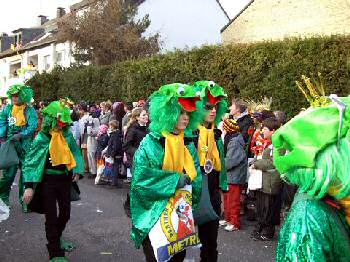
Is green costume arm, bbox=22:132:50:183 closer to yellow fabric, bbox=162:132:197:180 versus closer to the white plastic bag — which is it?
yellow fabric, bbox=162:132:197:180

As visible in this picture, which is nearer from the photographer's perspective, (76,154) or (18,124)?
(76,154)

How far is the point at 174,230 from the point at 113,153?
7813 millimetres

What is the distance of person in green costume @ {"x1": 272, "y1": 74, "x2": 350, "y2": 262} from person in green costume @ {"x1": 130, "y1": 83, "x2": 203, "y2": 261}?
2.14 meters

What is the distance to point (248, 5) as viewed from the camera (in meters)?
27.8

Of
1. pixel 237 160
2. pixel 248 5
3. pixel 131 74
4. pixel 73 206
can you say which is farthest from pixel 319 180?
pixel 248 5

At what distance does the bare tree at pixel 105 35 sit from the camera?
26.1 m

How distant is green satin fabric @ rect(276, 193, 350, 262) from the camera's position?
1756 mm

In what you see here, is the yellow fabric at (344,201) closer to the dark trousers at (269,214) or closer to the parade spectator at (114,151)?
the dark trousers at (269,214)

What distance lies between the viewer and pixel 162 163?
4082 millimetres

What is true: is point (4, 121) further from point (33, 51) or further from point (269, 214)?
point (33, 51)

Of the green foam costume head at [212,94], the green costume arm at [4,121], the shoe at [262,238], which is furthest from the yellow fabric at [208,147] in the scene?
the green costume arm at [4,121]

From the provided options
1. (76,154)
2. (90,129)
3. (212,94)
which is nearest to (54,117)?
(76,154)

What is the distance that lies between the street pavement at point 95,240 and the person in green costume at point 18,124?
2.11 ft

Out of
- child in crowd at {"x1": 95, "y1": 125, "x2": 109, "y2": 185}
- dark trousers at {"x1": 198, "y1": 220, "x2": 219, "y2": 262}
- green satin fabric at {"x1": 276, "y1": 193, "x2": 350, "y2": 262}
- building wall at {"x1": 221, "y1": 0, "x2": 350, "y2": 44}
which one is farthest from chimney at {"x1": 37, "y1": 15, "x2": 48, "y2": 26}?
green satin fabric at {"x1": 276, "y1": 193, "x2": 350, "y2": 262}
